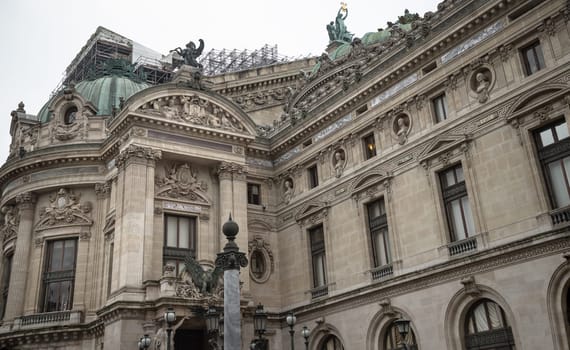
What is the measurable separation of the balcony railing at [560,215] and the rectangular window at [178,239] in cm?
1835

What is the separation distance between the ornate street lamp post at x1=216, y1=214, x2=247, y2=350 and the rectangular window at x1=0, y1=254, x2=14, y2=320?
2460cm

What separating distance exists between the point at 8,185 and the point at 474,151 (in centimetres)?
2845

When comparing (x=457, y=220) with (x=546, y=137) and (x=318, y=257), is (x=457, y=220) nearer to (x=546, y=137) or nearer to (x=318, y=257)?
(x=546, y=137)

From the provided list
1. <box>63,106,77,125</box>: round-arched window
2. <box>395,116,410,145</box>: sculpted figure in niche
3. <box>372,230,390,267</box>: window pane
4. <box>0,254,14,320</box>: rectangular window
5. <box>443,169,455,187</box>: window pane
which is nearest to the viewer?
<box>443,169,455,187</box>: window pane

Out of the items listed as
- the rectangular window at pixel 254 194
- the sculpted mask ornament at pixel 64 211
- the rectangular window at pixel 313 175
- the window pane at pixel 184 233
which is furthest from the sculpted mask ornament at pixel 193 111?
the sculpted mask ornament at pixel 64 211

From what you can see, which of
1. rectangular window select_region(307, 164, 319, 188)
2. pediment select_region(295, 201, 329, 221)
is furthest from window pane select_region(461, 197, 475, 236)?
rectangular window select_region(307, 164, 319, 188)

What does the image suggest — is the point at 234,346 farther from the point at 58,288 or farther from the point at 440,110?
the point at 58,288

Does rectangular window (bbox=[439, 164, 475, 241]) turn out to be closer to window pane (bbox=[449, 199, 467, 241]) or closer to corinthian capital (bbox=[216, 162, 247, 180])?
window pane (bbox=[449, 199, 467, 241])

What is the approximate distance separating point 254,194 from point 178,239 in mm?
6001

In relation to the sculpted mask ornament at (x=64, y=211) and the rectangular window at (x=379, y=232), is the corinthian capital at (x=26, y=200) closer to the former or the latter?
the sculpted mask ornament at (x=64, y=211)

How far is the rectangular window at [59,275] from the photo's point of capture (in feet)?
108

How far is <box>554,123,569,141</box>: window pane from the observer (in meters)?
21.3

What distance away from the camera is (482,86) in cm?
2442

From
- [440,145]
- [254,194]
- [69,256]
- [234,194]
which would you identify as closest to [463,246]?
[440,145]
